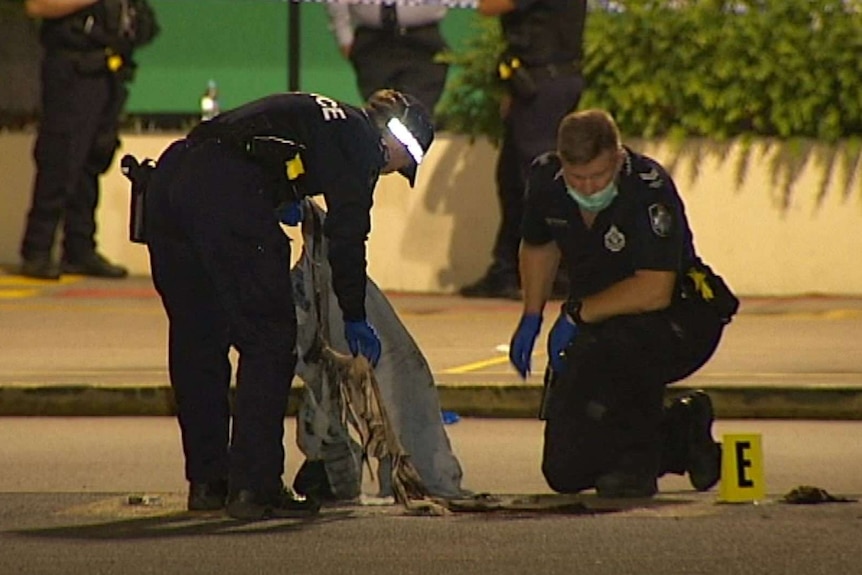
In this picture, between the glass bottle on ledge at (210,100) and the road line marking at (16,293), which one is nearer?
the road line marking at (16,293)

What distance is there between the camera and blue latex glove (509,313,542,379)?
9078mm

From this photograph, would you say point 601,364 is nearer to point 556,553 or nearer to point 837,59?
point 556,553

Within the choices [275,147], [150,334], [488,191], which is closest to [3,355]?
[150,334]

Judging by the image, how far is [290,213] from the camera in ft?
27.7

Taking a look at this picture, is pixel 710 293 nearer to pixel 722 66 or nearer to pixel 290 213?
pixel 290 213

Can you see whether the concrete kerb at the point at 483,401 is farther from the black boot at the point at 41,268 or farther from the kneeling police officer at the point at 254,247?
the black boot at the point at 41,268

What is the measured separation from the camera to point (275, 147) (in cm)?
820

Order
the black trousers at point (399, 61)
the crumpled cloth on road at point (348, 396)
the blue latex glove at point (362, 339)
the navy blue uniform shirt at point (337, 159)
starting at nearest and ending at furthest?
the navy blue uniform shirt at point (337, 159) → the blue latex glove at point (362, 339) → the crumpled cloth on road at point (348, 396) → the black trousers at point (399, 61)

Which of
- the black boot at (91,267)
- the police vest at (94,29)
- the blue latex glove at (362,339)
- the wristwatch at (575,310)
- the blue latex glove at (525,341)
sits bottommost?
the black boot at (91,267)

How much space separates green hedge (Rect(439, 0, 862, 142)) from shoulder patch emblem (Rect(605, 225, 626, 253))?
18.5 feet

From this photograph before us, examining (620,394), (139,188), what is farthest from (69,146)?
(620,394)

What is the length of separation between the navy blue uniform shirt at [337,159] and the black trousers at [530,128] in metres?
5.37

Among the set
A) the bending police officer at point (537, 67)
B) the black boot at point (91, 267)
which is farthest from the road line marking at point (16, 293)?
the bending police officer at point (537, 67)

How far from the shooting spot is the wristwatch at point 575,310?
9.03 meters
